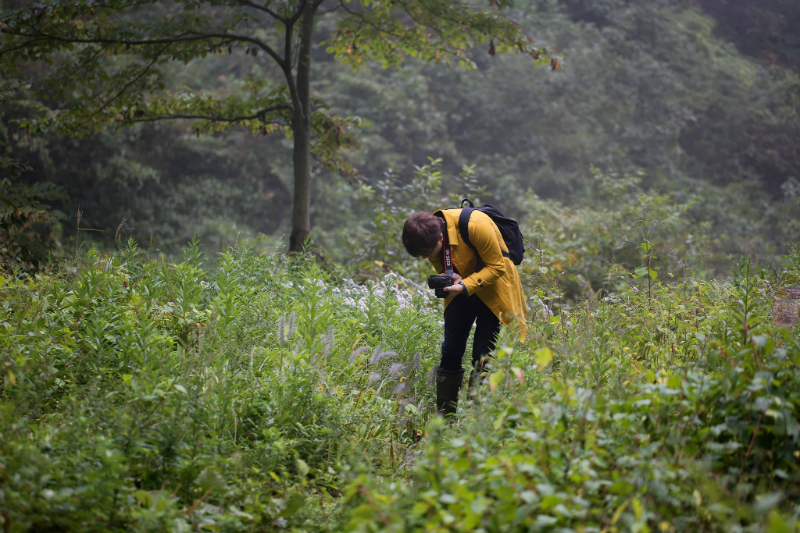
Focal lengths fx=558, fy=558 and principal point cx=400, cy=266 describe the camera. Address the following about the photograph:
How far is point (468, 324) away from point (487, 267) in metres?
0.46

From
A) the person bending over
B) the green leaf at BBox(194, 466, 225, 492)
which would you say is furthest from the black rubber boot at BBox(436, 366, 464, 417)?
the green leaf at BBox(194, 466, 225, 492)

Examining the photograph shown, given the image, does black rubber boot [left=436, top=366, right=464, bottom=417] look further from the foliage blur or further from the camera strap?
the foliage blur

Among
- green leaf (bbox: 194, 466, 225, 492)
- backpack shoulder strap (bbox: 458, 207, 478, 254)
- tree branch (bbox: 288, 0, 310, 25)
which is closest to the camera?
green leaf (bbox: 194, 466, 225, 492)

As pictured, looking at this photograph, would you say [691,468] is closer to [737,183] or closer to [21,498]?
[21,498]

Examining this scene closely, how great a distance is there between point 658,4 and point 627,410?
25.1m

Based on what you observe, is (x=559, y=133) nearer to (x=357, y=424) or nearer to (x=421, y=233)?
(x=421, y=233)

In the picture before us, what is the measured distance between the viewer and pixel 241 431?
2.94 meters

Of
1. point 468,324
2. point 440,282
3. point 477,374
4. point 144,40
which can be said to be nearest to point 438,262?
point 440,282

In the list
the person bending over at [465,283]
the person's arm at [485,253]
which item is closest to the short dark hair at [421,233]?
the person bending over at [465,283]

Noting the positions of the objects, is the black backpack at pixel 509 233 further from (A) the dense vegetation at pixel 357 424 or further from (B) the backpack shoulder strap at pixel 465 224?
(A) the dense vegetation at pixel 357 424

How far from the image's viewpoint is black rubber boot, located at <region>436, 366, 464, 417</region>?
3.98 m

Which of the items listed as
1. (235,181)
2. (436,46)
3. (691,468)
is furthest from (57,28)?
(235,181)

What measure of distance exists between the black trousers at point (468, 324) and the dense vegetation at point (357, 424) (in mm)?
257

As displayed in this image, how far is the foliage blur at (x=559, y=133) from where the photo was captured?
54.5 ft
